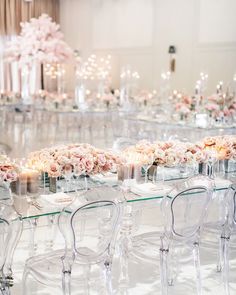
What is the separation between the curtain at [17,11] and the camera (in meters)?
15.2

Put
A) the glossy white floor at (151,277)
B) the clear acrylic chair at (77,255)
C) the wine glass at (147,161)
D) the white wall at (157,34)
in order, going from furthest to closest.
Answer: the white wall at (157,34)
the wine glass at (147,161)
the glossy white floor at (151,277)
the clear acrylic chair at (77,255)

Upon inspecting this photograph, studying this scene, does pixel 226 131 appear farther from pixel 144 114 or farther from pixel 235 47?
pixel 235 47

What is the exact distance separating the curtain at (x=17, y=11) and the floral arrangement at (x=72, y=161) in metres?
12.1

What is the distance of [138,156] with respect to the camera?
13.3 feet


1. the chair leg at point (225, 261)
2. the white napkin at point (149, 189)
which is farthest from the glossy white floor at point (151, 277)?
the white napkin at point (149, 189)

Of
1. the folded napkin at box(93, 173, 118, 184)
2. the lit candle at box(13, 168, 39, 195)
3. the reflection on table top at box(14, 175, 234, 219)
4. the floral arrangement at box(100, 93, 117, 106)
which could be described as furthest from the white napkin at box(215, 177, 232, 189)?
the floral arrangement at box(100, 93, 117, 106)

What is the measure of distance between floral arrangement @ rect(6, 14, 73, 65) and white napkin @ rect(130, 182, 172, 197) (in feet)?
27.7

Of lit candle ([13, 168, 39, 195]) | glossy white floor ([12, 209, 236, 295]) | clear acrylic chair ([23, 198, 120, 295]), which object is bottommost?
glossy white floor ([12, 209, 236, 295])

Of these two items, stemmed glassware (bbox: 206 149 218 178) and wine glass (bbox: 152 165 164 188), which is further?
stemmed glassware (bbox: 206 149 218 178)

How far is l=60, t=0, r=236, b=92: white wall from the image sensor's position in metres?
11.3

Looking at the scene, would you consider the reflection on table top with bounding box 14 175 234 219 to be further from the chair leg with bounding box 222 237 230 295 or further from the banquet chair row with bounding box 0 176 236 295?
the chair leg with bounding box 222 237 230 295

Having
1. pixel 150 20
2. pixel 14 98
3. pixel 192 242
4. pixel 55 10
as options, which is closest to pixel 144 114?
pixel 14 98

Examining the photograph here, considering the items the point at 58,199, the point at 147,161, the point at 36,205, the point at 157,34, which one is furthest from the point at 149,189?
the point at 157,34

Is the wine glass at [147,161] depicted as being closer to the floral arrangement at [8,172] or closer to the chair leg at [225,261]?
the chair leg at [225,261]
